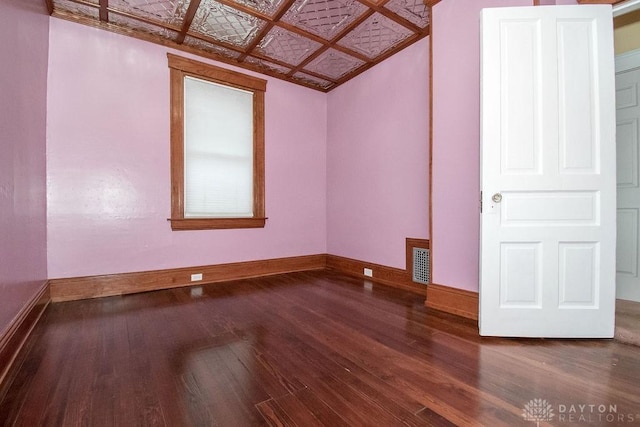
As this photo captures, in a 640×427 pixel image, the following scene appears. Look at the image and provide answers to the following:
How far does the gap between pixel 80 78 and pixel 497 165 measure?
12.8 feet

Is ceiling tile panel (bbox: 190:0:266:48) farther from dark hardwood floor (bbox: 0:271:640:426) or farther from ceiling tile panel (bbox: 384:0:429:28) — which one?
dark hardwood floor (bbox: 0:271:640:426)

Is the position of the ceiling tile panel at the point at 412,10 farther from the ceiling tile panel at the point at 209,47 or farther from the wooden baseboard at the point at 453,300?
the wooden baseboard at the point at 453,300

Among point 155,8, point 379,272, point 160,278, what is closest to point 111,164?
point 160,278

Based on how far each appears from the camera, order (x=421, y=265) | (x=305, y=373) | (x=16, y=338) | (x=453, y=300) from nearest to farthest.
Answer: (x=305, y=373), (x=16, y=338), (x=453, y=300), (x=421, y=265)

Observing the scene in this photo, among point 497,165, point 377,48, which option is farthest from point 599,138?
point 377,48

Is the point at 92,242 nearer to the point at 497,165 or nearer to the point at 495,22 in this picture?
the point at 497,165

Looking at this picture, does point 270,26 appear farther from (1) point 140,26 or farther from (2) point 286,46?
(1) point 140,26

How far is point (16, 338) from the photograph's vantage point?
5.48 feet

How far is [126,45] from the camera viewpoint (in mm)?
2934

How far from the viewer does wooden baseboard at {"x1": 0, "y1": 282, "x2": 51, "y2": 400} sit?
1.42 metres

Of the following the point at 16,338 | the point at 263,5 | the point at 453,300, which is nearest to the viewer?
the point at 16,338

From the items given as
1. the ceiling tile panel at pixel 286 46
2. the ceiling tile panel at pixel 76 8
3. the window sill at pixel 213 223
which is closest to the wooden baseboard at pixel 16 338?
the window sill at pixel 213 223

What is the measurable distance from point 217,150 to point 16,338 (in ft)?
8.13

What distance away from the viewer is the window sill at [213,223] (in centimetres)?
320
